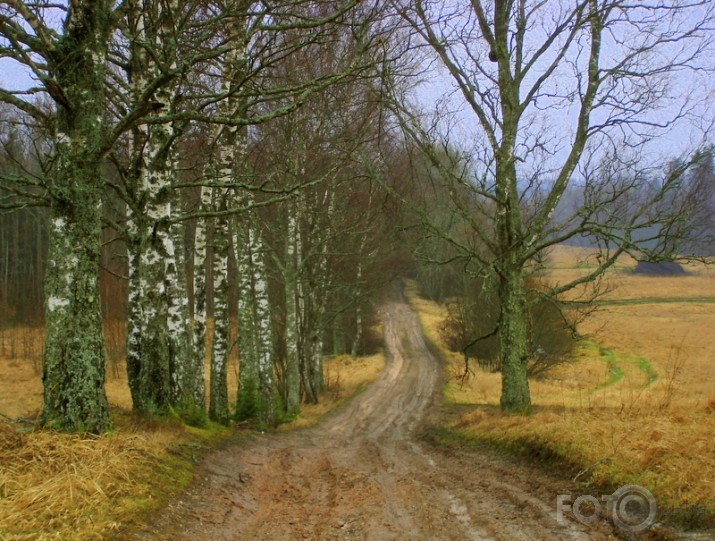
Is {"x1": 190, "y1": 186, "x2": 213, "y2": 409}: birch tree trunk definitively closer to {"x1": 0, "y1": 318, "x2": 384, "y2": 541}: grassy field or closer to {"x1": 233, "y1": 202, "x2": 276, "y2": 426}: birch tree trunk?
{"x1": 233, "y1": 202, "x2": 276, "y2": 426}: birch tree trunk

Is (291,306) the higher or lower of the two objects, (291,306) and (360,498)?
the higher

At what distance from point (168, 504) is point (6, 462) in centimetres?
148

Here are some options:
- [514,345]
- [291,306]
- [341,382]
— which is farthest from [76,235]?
[341,382]

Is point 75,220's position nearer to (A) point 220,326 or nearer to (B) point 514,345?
(A) point 220,326

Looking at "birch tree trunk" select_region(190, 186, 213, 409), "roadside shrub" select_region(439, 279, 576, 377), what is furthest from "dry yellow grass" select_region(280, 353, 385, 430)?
"roadside shrub" select_region(439, 279, 576, 377)

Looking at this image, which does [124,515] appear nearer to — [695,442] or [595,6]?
[695,442]

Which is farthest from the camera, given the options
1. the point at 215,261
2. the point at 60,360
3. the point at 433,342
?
the point at 433,342

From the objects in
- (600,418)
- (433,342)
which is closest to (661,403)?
(600,418)

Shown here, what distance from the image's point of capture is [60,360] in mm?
5988

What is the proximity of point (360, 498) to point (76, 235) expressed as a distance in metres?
4.39

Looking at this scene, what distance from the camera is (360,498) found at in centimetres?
693

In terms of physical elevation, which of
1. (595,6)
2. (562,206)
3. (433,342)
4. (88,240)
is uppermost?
(595,6)

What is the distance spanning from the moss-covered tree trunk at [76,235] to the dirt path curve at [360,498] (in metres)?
1.65

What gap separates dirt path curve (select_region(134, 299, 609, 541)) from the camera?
213 inches
